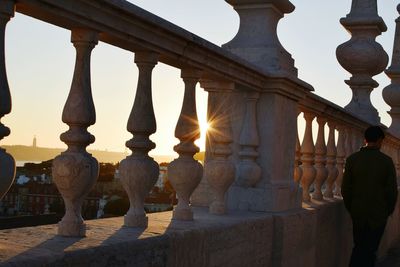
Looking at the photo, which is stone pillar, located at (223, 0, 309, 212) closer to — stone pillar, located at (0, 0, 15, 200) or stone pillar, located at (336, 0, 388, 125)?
stone pillar, located at (0, 0, 15, 200)

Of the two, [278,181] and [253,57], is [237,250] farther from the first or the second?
[253,57]

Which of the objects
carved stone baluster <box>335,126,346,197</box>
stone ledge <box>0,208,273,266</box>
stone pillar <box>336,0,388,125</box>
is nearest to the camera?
stone ledge <box>0,208,273,266</box>

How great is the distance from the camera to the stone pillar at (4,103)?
2.65 metres

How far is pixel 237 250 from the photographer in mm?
4492

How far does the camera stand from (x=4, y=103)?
8.70ft

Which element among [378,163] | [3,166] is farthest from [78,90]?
[378,163]

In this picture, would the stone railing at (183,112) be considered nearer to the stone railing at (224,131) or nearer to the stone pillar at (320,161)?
the stone railing at (224,131)

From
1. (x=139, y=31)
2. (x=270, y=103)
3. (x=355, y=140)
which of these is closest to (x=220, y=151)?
(x=270, y=103)

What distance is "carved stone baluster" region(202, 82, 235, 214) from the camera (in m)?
4.79

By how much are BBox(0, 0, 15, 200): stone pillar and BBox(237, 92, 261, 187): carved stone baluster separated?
9.28ft

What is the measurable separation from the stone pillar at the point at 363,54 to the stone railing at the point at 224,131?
5.11ft

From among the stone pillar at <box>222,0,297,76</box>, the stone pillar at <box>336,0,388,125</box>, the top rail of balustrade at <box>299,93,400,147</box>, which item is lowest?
the top rail of balustrade at <box>299,93,400,147</box>

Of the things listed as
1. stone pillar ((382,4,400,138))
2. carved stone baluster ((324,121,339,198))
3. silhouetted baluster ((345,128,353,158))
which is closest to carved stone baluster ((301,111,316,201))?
carved stone baluster ((324,121,339,198))

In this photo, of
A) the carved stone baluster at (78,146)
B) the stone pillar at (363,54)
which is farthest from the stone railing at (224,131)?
the stone pillar at (363,54)
